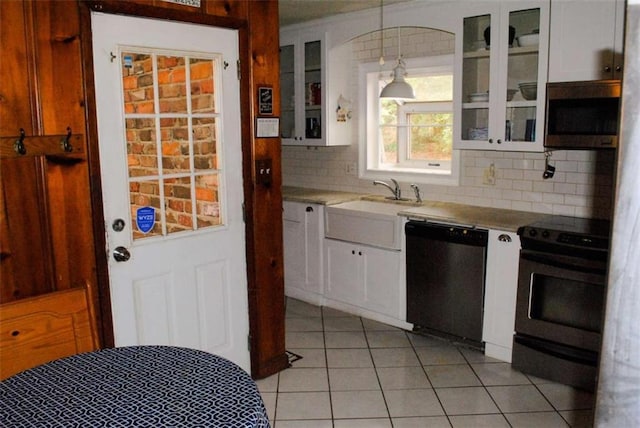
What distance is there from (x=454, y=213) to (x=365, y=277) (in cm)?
84

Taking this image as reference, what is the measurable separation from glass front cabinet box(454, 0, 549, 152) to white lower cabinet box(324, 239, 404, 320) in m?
1.00

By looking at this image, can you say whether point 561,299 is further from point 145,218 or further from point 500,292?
point 145,218

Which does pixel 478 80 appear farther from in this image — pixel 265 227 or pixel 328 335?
pixel 328 335

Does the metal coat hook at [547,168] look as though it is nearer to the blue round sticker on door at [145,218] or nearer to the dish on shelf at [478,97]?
the dish on shelf at [478,97]

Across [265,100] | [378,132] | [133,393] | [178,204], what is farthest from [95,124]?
[378,132]

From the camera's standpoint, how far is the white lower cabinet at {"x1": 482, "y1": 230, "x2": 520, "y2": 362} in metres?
3.31

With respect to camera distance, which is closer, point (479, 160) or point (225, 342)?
point (225, 342)

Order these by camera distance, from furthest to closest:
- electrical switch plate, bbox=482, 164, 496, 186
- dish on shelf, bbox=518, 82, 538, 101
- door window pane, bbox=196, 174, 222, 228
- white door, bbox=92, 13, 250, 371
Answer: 1. electrical switch plate, bbox=482, 164, 496, 186
2. dish on shelf, bbox=518, 82, 538, 101
3. door window pane, bbox=196, 174, 222, 228
4. white door, bbox=92, 13, 250, 371

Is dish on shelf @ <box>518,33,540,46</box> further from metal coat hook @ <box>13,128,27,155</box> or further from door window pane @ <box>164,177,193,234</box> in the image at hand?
metal coat hook @ <box>13,128,27,155</box>

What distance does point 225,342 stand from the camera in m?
3.03

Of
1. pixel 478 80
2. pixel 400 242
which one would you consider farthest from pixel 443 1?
pixel 400 242

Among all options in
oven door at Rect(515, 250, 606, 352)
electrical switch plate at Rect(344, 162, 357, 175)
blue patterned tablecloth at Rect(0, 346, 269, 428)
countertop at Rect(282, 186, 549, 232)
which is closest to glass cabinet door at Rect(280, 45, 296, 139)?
electrical switch plate at Rect(344, 162, 357, 175)

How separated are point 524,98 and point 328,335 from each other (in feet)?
6.86

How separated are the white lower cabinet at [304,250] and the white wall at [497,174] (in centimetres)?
70
